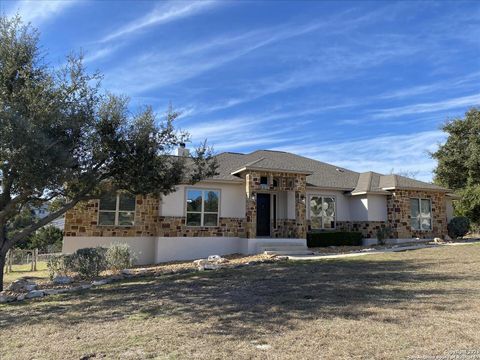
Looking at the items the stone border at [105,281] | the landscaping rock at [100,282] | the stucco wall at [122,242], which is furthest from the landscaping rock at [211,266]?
the stucco wall at [122,242]

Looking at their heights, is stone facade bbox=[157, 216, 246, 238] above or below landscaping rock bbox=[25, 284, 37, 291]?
above

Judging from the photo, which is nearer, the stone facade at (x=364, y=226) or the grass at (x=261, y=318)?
the grass at (x=261, y=318)

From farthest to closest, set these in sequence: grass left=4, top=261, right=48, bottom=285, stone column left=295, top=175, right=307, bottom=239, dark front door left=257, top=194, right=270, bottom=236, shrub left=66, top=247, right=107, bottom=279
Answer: dark front door left=257, top=194, right=270, bottom=236, stone column left=295, top=175, right=307, bottom=239, grass left=4, top=261, right=48, bottom=285, shrub left=66, top=247, right=107, bottom=279

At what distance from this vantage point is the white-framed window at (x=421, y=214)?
22.1m

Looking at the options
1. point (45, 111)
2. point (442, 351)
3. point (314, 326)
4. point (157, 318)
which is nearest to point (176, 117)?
point (45, 111)

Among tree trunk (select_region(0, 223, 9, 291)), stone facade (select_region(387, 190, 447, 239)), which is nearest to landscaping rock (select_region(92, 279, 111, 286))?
tree trunk (select_region(0, 223, 9, 291))

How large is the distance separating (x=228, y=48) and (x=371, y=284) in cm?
994

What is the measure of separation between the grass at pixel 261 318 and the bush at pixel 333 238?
9.29 meters

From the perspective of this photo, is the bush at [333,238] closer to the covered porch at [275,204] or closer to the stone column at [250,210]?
the covered porch at [275,204]

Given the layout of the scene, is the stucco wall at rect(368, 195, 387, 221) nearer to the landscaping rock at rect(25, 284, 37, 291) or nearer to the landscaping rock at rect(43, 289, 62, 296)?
the landscaping rock at rect(43, 289, 62, 296)

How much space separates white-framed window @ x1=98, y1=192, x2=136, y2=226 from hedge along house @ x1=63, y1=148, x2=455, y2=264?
0.13 feet

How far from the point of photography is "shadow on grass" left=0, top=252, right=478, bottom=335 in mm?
6828

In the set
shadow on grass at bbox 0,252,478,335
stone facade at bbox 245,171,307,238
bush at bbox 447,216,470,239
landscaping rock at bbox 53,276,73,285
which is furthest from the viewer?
bush at bbox 447,216,470,239

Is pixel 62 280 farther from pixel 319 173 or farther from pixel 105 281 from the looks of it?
pixel 319 173
